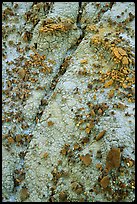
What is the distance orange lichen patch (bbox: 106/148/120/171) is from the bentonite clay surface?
2 centimetres

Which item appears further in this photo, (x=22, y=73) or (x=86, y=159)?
(x=22, y=73)

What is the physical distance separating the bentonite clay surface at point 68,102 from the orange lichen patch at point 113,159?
17 mm

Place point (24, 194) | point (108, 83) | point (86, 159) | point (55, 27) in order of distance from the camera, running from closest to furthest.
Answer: point (86, 159) < point (24, 194) < point (108, 83) < point (55, 27)

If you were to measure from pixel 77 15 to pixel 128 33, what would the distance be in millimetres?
1365

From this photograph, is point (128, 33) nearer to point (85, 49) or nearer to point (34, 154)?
→ point (85, 49)

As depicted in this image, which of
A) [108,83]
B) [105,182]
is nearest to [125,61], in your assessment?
[108,83]

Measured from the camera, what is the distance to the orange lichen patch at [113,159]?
5.84m

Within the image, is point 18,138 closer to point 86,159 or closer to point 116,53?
point 86,159

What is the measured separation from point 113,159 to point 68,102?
4.87ft

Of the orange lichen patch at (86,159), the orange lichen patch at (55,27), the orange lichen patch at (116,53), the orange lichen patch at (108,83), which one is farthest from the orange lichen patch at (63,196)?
the orange lichen patch at (55,27)

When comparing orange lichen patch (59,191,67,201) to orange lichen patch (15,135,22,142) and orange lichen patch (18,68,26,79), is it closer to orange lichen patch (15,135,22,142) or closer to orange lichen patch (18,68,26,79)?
orange lichen patch (15,135,22,142)

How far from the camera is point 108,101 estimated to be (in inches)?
256

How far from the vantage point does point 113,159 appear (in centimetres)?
587

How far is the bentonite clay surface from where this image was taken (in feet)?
19.7
